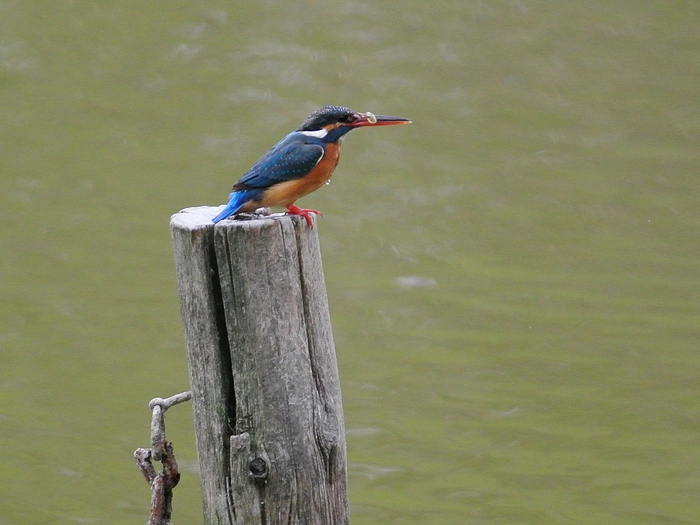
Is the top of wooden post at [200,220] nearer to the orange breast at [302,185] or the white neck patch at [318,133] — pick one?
the orange breast at [302,185]

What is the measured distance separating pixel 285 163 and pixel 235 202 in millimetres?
274

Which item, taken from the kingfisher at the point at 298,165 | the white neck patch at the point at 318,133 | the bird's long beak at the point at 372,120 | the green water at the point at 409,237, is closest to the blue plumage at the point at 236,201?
the kingfisher at the point at 298,165

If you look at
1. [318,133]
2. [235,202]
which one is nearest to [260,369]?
[235,202]

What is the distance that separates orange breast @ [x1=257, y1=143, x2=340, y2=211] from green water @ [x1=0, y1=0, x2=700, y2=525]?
2.61m

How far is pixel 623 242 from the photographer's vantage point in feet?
26.6

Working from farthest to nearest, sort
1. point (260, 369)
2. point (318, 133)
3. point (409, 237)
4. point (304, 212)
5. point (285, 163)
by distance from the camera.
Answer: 1. point (409, 237)
2. point (318, 133)
3. point (285, 163)
4. point (304, 212)
5. point (260, 369)

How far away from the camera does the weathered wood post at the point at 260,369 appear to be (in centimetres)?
→ 262

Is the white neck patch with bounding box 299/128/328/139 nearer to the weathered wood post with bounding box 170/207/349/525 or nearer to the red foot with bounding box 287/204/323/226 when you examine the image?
the red foot with bounding box 287/204/323/226

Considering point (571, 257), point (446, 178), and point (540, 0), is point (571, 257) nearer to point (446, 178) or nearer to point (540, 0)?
point (446, 178)

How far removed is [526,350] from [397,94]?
12.4 feet

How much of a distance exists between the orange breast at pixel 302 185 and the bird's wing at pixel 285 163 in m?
0.02

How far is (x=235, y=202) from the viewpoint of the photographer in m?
2.92

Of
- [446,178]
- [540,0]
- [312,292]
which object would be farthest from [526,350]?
[540,0]

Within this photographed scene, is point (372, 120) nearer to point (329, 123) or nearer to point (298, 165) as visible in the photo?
point (329, 123)
